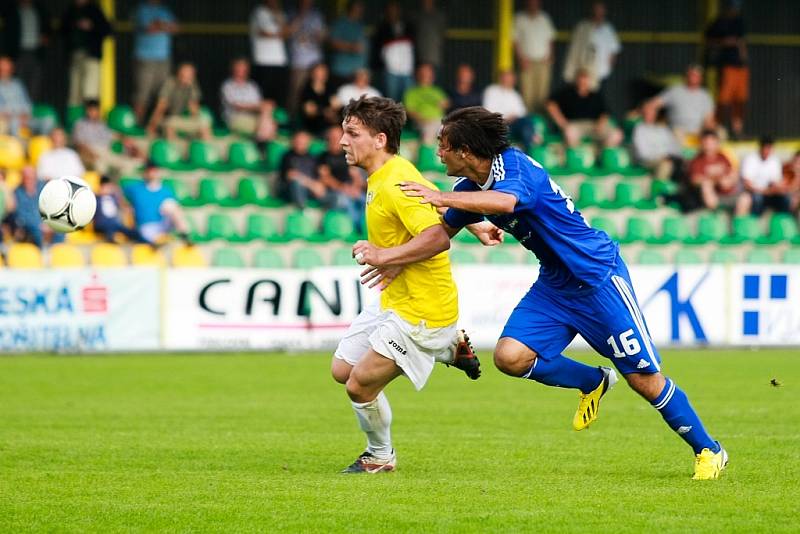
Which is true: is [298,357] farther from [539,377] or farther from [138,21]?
[539,377]

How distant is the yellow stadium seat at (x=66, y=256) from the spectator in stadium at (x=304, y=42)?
566 cm

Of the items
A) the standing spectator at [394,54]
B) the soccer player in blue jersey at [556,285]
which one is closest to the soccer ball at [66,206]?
the soccer player in blue jersey at [556,285]

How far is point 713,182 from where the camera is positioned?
914 inches

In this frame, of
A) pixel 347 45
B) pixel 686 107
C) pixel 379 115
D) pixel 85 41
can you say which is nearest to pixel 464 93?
pixel 347 45

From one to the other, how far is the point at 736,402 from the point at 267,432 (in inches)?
189

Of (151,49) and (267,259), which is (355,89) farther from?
(267,259)

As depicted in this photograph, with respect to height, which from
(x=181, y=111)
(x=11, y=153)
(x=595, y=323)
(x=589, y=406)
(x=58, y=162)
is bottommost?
(x=589, y=406)

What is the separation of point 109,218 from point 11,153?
2199 mm

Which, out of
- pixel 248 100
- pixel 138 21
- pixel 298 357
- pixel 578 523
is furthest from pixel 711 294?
pixel 578 523

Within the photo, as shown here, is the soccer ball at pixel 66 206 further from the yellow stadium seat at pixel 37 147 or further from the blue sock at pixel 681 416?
the yellow stadium seat at pixel 37 147

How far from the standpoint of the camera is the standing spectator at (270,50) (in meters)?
22.6

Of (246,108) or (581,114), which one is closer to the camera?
(246,108)

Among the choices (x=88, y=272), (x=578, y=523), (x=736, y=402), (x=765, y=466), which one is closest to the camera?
(x=578, y=523)

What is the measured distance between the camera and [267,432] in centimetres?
1086
